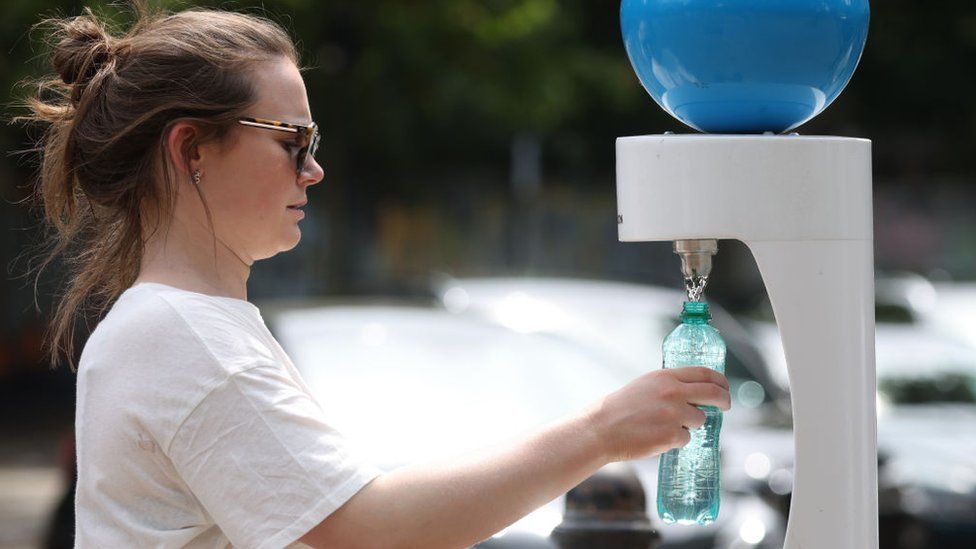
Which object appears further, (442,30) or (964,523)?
(442,30)

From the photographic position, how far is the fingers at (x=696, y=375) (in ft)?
6.61

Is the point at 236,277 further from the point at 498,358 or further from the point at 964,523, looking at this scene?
the point at 964,523

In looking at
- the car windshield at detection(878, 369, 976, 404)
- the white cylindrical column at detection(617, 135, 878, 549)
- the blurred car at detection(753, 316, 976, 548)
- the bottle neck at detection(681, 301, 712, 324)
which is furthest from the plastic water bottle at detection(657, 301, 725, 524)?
the car windshield at detection(878, 369, 976, 404)

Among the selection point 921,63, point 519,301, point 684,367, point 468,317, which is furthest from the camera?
point 921,63

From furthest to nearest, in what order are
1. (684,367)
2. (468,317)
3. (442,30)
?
(442,30)
(468,317)
(684,367)

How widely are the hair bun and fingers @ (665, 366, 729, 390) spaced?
975mm

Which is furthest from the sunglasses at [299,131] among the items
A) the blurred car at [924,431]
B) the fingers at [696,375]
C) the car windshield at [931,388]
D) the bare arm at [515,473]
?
the car windshield at [931,388]

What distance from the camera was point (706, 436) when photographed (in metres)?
2.18

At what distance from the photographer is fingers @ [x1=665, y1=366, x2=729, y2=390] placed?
2016 mm

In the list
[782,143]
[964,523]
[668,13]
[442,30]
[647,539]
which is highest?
[442,30]

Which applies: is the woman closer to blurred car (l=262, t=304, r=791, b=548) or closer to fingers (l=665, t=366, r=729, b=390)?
fingers (l=665, t=366, r=729, b=390)

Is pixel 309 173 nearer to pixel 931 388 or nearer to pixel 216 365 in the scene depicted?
pixel 216 365

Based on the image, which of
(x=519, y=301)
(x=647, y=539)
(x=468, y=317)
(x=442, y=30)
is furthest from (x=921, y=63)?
(x=647, y=539)

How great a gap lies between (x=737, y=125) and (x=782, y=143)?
0.12m
